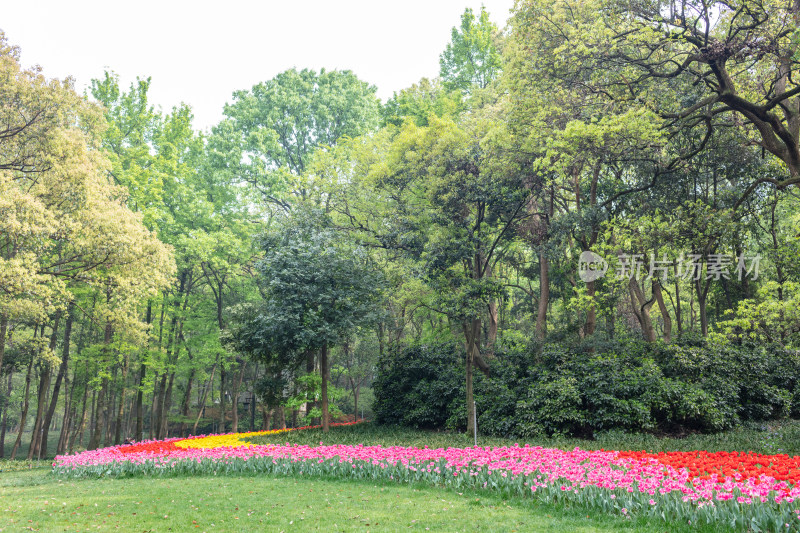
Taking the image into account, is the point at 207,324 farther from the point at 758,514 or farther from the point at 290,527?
the point at 758,514

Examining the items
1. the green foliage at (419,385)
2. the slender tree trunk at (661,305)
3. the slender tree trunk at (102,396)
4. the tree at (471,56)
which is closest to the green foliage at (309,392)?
the green foliage at (419,385)

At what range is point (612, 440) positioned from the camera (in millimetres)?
10703

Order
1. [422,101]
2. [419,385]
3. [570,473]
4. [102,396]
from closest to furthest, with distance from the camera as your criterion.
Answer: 1. [570,473]
2. [419,385]
3. [102,396]
4. [422,101]

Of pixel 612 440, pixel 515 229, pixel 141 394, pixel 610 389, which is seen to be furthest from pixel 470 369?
pixel 141 394

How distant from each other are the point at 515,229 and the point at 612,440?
24.5ft

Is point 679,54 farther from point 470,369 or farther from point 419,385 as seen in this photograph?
point 419,385

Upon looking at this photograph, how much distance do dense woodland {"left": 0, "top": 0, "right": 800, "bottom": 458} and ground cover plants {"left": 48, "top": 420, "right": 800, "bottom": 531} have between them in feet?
13.4

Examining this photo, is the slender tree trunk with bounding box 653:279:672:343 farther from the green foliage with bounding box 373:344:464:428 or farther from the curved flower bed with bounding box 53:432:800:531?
the curved flower bed with bounding box 53:432:800:531

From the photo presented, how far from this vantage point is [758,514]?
4371 millimetres

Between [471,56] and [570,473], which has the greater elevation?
[471,56]

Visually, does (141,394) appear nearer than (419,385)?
No

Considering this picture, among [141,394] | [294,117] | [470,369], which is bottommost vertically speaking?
[141,394]

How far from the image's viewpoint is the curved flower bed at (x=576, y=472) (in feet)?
15.5

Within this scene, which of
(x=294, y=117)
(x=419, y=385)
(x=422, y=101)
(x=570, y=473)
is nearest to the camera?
(x=570, y=473)
